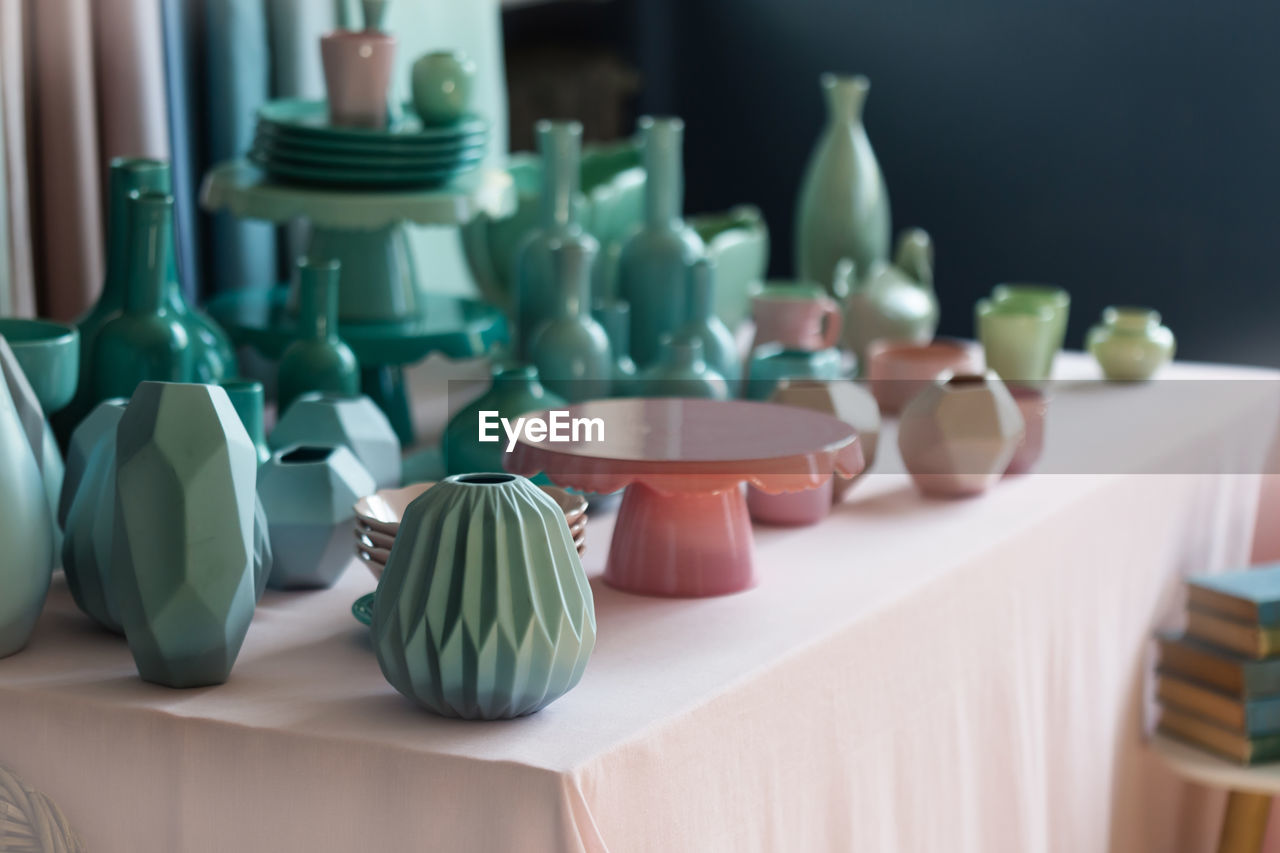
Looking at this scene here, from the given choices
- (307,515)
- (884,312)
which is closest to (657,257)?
(884,312)

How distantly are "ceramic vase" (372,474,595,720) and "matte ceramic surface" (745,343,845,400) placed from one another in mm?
585

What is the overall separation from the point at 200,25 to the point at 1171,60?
1608mm

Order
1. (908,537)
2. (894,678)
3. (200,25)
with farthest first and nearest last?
(200,25), (908,537), (894,678)

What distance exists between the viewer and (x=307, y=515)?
0.97 metres

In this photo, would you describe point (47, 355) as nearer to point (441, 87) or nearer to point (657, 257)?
point (441, 87)

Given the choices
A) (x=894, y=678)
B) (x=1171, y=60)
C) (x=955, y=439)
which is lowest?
(x=894, y=678)

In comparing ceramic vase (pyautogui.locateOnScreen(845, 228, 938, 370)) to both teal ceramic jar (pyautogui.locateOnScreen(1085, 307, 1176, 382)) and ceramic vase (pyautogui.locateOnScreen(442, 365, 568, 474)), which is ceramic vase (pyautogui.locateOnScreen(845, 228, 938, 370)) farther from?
ceramic vase (pyautogui.locateOnScreen(442, 365, 568, 474))

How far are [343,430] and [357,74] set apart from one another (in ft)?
1.30

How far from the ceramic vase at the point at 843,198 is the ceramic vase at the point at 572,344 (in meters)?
0.57

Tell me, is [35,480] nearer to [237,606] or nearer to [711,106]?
[237,606]

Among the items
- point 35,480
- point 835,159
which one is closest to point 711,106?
point 835,159

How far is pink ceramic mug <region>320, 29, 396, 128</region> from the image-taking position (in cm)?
133

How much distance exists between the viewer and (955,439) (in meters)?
1.25

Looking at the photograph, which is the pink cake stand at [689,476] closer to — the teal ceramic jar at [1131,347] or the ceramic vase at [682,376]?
the ceramic vase at [682,376]
